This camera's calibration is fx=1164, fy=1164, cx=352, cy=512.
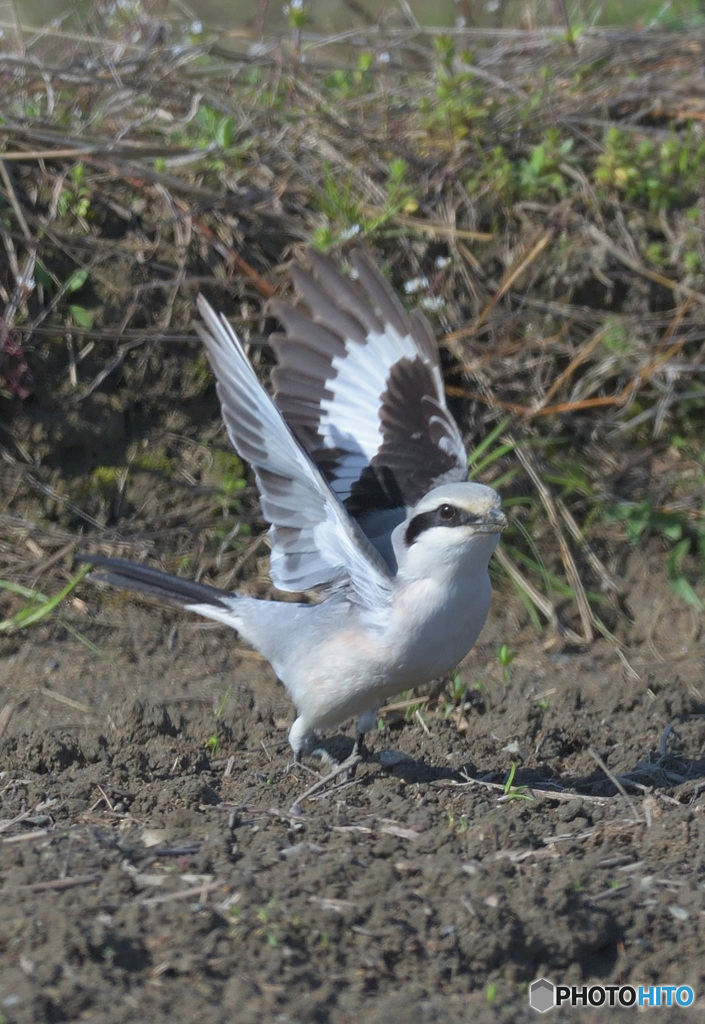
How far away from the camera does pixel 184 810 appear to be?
3789mm

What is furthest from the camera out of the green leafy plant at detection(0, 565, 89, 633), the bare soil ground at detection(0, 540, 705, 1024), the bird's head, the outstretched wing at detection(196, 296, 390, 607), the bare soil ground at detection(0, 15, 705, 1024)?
the green leafy plant at detection(0, 565, 89, 633)

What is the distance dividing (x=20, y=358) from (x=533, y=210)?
2.78 metres

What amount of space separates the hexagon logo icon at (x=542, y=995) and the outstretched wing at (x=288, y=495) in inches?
63.8

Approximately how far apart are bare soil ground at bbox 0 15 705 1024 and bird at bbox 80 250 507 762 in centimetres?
43

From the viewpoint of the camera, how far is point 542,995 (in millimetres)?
2924

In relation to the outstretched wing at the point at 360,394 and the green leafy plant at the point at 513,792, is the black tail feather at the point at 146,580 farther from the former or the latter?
the green leafy plant at the point at 513,792

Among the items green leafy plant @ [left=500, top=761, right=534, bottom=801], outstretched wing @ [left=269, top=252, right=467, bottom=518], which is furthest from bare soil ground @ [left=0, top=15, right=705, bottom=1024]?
outstretched wing @ [left=269, top=252, right=467, bottom=518]

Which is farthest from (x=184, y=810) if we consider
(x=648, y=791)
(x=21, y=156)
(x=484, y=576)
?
(x=21, y=156)

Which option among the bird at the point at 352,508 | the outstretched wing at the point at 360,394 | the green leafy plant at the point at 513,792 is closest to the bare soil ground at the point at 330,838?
the green leafy plant at the point at 513,792

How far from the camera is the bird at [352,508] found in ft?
13.6

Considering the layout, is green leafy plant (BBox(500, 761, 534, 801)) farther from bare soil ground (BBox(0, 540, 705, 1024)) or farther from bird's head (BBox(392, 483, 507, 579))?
bird's head (BBox(392, 483, 507, 579))

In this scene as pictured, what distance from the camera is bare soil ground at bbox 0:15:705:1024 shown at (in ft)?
15.4

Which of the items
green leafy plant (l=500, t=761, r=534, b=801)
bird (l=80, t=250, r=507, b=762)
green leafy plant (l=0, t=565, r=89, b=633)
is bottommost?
green leafy plant (l=0, t=565, r=89, b=633)

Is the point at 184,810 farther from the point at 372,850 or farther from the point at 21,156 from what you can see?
the point at 21,156
